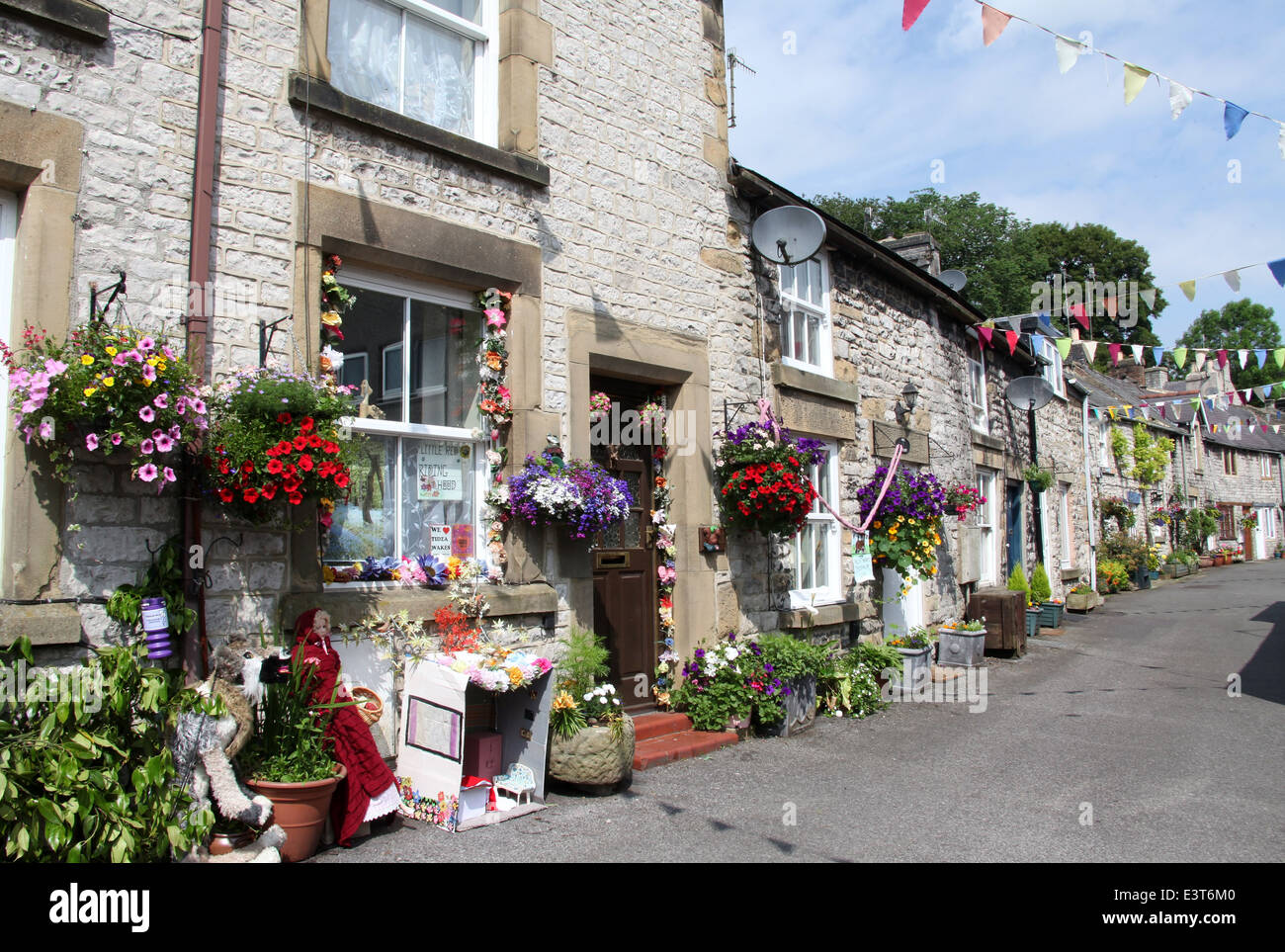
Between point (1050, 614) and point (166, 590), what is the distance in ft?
45.0

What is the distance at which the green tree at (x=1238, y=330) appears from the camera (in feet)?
179

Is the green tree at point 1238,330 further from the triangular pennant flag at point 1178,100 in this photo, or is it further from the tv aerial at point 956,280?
the triangular pennant flag at point 1178,100

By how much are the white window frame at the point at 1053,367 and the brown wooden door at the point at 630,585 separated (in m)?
11.2

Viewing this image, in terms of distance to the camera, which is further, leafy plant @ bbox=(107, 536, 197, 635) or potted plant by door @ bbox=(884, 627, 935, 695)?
potted plant by door @ bbox=(884, 627, 935, 695)

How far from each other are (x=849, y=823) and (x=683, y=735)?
1.94 meters

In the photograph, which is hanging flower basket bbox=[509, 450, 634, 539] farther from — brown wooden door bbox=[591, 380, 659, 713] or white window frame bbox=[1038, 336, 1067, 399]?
white window frame bbox=[1038, 336, 1067, 399]

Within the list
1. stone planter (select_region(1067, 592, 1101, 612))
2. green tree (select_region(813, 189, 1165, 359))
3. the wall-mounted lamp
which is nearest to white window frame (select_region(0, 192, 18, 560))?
the wall-mounted lamp

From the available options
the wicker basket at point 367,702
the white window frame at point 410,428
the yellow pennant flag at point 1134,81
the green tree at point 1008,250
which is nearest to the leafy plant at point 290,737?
the wicker basket at point 367,702

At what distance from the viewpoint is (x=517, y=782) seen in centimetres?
527

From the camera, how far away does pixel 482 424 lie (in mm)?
6047

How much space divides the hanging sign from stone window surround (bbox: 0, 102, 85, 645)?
80.6 inches

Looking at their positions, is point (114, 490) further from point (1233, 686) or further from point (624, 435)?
point (1233, 686)

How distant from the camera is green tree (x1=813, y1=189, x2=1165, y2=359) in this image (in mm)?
35112
